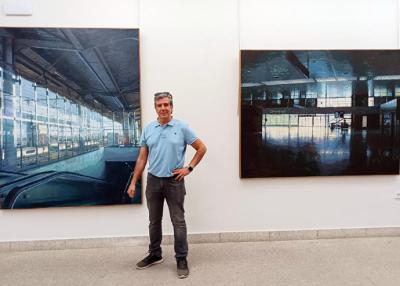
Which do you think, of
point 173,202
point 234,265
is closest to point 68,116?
point 173,202

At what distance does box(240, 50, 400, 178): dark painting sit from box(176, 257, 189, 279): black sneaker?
3.45 ft

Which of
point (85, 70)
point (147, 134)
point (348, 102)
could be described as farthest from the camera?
point (348, 102)

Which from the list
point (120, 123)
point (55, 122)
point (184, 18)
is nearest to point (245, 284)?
point (120, 123)

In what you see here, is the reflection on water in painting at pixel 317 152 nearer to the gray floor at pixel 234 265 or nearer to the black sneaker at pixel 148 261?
the gray floor at pixel 234 265

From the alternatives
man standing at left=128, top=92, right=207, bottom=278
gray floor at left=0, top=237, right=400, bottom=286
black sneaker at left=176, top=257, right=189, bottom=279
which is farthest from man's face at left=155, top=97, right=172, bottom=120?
gray floor at left=0, top=237, right=400, bottom=286

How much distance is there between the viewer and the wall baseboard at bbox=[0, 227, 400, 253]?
3.11 metres

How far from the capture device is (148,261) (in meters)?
2.77

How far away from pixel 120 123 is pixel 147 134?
508mm

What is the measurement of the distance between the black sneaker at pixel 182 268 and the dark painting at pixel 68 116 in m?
0.79

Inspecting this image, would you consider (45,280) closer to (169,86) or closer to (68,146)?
(68,146)

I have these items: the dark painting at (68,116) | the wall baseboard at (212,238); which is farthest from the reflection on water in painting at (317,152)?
the dark painting at (68,116)

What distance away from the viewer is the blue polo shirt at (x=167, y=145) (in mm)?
2631

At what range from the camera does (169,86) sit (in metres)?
3.15

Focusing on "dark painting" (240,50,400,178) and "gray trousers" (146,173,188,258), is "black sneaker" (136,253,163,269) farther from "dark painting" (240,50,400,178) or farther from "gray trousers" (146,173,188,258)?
"dark painting" (240,50,400,178)
